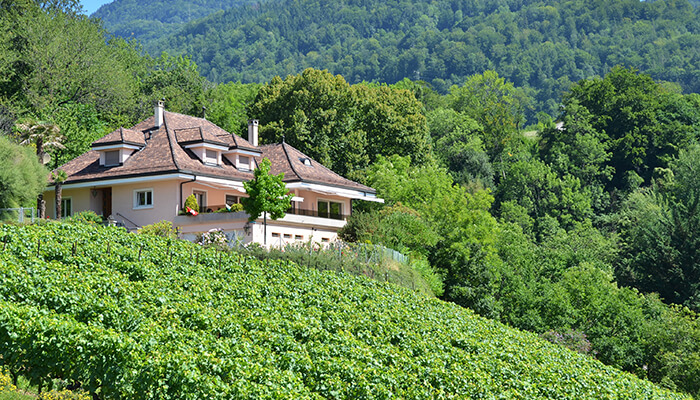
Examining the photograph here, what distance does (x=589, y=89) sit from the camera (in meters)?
104

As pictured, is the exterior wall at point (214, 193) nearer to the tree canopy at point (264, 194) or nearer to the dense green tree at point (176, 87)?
the tree canopy at point (264, 194)

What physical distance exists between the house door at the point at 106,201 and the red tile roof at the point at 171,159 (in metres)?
1.07

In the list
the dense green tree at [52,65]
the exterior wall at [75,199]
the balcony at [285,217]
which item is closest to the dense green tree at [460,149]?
the dense green tree at [52,65]

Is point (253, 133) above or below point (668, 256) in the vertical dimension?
above

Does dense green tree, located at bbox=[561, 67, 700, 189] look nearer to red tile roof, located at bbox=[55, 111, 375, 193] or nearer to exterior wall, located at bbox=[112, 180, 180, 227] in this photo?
red tile roof, located at bbox=[55, 111, 375, 193]

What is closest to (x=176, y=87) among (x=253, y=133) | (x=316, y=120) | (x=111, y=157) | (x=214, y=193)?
(x=316, y=120)

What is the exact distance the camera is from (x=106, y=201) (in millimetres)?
45375

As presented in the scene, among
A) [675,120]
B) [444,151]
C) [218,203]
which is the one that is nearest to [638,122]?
[675,120]

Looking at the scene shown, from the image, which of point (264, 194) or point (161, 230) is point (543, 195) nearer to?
point (264, 194)

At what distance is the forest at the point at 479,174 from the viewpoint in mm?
52188

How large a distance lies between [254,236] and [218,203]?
4728 millimetres

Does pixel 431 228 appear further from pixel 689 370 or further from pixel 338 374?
pixel 338 374

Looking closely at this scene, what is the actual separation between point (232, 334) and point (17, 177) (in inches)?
799

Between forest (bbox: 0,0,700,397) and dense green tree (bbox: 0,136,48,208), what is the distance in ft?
0.26
